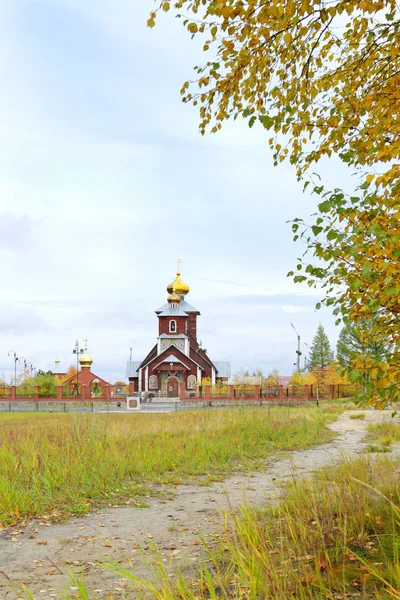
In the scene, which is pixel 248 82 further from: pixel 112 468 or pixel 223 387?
pixel 223 387

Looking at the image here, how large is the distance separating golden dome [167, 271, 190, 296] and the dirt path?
2098 inches

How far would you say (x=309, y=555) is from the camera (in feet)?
12.3

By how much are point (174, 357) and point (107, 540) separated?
4806cm

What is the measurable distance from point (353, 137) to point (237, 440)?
6.72 m

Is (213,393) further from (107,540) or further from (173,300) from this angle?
(107,540)

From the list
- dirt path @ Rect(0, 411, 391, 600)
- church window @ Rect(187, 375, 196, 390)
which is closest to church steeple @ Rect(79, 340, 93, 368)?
church window @ Rect(187, 375, 196, 390)

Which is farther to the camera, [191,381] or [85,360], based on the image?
[85,360]

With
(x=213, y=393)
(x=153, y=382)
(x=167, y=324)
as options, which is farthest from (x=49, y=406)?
(x=167, y=324)

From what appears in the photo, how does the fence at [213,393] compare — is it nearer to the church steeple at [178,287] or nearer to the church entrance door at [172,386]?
the church entrance door at [172,386]

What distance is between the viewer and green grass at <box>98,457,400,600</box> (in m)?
3.04

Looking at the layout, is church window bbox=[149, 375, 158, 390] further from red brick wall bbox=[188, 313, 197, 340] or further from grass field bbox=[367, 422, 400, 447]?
grass field bbox=[367, 422, 400, 447]

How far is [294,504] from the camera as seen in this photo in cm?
486

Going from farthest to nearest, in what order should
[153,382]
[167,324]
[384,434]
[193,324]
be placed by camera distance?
[193,324]
[167,324]
[153,382]
[384,434]

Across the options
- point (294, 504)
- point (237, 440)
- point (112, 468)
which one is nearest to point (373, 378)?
point (294, 504)
